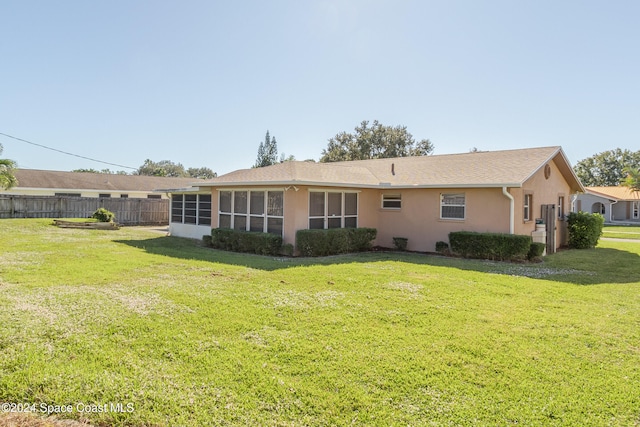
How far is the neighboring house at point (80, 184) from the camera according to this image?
29.4 m

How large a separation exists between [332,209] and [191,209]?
830cm

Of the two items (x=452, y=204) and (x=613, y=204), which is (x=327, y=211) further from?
(x=613, y=204)

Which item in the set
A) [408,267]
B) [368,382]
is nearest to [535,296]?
[408,267]

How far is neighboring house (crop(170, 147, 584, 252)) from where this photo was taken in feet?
42.0

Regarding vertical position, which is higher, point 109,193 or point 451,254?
point 109,193

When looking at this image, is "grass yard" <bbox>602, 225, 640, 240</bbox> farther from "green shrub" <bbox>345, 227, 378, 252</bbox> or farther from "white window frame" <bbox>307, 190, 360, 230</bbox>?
"white window frame" <bbox>307, 190, 360, 230</bbox>

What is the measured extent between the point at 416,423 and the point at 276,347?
6.40 ft

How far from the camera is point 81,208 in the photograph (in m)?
25.8

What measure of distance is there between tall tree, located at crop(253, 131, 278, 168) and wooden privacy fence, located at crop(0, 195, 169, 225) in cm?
1697

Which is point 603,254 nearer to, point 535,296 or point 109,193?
point 535,296

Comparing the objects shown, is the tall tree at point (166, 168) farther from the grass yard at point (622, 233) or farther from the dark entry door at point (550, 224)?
the dark entry door at point (550, 224)

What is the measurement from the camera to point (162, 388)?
3.61m

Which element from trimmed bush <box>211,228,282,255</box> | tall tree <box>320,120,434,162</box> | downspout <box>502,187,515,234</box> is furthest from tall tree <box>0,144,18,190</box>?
tall tree <box>320,120,434,162</box>

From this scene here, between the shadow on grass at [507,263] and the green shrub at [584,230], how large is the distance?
1539 mm
